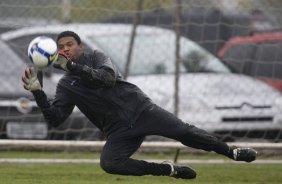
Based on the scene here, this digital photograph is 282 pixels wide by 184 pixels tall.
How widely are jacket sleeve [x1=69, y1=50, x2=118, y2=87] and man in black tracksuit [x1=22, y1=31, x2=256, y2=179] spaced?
0.05 feet

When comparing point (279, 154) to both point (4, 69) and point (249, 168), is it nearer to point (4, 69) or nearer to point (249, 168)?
point (249, 168)

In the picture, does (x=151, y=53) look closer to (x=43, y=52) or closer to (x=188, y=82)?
(x=188, y=82)

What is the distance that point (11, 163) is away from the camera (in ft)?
38.3

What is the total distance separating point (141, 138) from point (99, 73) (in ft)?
2.87

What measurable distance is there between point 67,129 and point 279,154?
273 centimetres

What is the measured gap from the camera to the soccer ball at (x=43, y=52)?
27.9 ft

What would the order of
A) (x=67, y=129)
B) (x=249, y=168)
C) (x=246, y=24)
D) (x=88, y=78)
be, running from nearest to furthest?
1. (x=88, y=78)
2. (x=249, y=168)
3. (x=67, y=129)
4. (x=246, y=24)

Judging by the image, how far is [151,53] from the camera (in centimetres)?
1330

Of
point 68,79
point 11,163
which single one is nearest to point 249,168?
point 11,163

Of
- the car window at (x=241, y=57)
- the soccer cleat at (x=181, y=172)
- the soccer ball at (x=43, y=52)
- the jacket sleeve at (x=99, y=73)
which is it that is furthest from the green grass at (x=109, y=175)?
the soccer ball at (x=43, y=52)

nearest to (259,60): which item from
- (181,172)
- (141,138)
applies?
(181,172)

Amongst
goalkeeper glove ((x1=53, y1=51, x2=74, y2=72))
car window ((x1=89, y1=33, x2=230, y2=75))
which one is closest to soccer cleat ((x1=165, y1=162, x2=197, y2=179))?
goalkeeper glove ((x1=53, y1=51, x2=74, y2=72))

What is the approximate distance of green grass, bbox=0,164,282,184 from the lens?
10.5 m

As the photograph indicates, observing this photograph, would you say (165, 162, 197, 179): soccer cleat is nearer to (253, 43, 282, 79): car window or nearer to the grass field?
the grass field
